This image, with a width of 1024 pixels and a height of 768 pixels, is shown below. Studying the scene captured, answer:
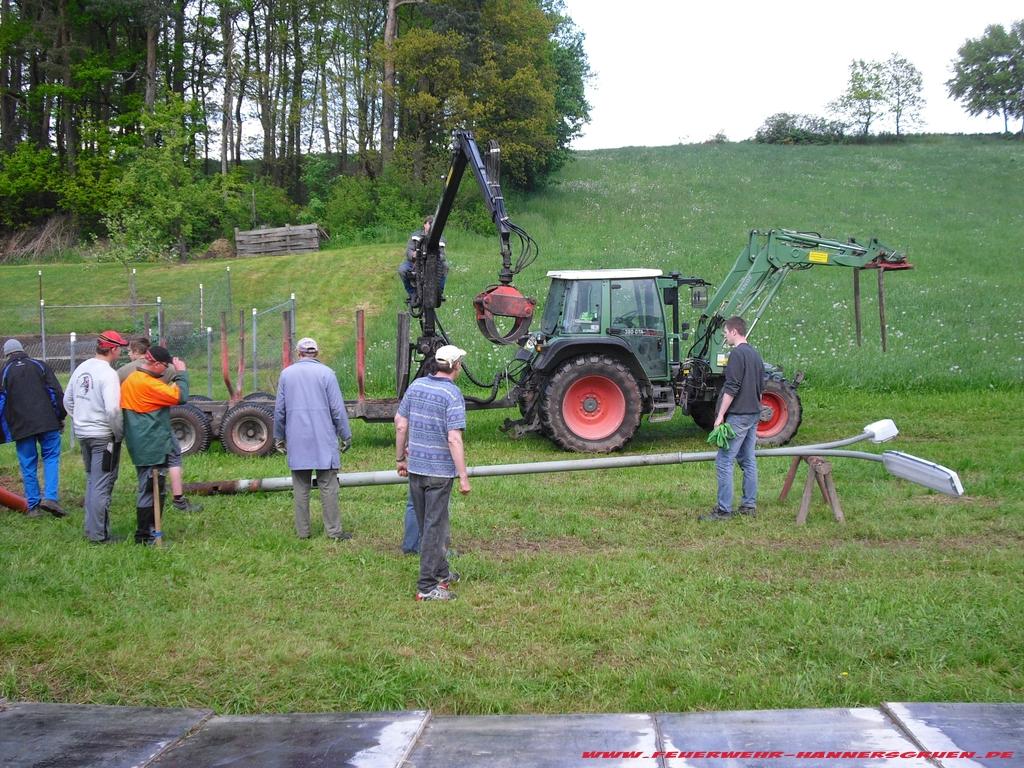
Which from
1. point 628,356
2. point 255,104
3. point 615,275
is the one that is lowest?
point 628,356

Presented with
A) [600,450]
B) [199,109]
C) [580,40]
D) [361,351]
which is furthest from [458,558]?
[580,40]

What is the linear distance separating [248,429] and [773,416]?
7059 millimetres

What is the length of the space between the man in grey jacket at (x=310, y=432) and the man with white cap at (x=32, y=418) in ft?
8.83

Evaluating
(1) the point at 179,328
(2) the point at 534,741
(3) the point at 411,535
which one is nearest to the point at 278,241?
(1) the point at 179,328

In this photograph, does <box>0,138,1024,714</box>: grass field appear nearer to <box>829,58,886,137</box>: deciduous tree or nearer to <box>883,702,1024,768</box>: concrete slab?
<box>883,702,1024,768</box>: concrete slab

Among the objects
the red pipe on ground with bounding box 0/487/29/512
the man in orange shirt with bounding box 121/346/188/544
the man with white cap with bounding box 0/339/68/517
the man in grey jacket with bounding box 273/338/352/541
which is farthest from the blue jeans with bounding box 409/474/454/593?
the red pipe on ground with bounding box 0/487/29/512

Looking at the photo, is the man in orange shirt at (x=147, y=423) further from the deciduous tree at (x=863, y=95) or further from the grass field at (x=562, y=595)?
the deciduous tree at (x=863, y=95)

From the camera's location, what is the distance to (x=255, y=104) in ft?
154

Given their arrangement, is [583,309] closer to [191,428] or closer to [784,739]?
[191,428]

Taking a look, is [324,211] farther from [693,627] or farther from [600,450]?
[693,627]

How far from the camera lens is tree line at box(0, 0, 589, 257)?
35125mm

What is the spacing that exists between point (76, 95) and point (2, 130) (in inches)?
194

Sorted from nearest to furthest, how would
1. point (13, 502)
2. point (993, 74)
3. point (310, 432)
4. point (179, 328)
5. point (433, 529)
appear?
point (433, 529) → point (310, 432) → point (13, 502) → point (179, 328) → point (993, 74)

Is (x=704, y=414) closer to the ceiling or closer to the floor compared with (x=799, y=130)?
closer to the floor
